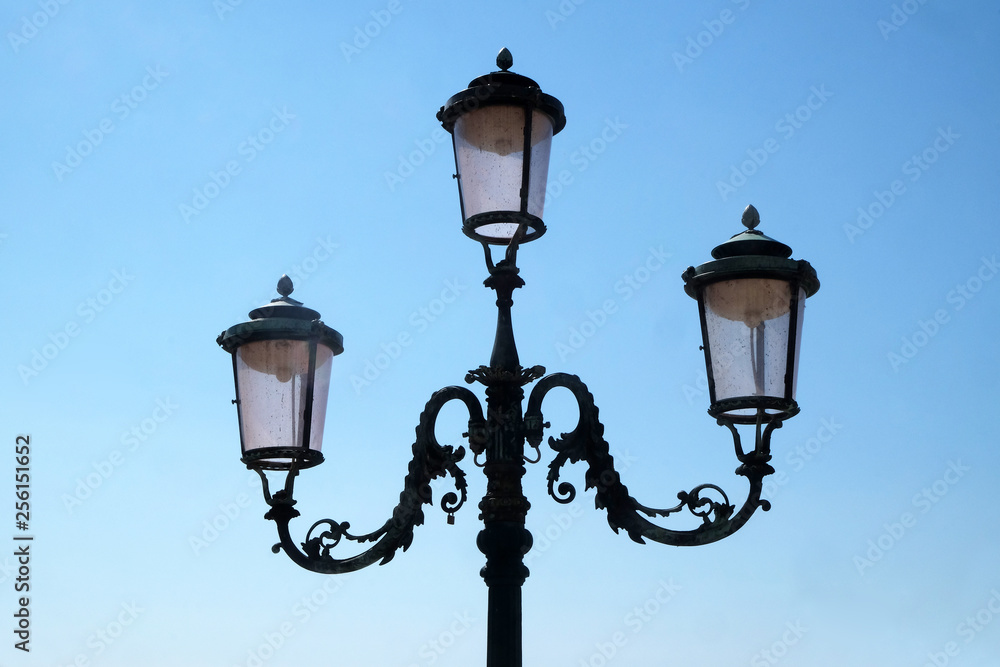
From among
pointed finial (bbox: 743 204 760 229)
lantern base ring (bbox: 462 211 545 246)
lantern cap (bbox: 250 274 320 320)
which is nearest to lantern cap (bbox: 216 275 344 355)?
lantern cap (bbox: 250 274 320 320)

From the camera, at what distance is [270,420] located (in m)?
6.09

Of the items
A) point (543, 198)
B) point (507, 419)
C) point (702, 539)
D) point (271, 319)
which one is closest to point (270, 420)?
point (271, 319)

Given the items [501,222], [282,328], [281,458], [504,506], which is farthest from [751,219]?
[281,458]

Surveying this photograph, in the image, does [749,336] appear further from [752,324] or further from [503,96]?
[503,96]

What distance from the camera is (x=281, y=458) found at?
6.14m

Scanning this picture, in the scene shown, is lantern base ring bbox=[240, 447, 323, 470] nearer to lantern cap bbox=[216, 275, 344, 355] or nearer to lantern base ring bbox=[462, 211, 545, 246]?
lantern cap bbox=[216, 275, 344, 355]

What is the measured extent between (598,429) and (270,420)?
1.54 m

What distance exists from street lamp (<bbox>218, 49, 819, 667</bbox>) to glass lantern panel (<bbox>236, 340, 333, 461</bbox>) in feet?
0.04

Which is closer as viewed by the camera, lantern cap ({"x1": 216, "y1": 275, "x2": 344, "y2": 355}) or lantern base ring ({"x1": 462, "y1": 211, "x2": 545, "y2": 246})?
lantern base ring ({"x1": 462, "y1": 211, "x2": 545, "y2": 246})

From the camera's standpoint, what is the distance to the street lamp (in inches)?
218

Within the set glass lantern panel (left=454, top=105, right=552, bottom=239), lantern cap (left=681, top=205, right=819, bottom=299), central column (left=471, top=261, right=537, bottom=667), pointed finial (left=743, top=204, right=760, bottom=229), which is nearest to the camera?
central column (left=471, top=261, right=537, bottom=667)

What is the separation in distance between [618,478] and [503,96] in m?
1.74

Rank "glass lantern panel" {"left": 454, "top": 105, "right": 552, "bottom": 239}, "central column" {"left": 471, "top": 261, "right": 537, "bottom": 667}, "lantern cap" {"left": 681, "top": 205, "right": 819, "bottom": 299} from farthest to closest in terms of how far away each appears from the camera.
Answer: "glass lantern panel" {"left": 454, "top": 105, "right": 552, "bottom": 239}, "lantern cap" {"left": 681, "top": 205, "right": 819, "bottom": 299}, "central column" {"left": 471, "top": 261, "right": 537, "bottom": 667}

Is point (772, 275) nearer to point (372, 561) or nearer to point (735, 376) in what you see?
point (735, 376)
